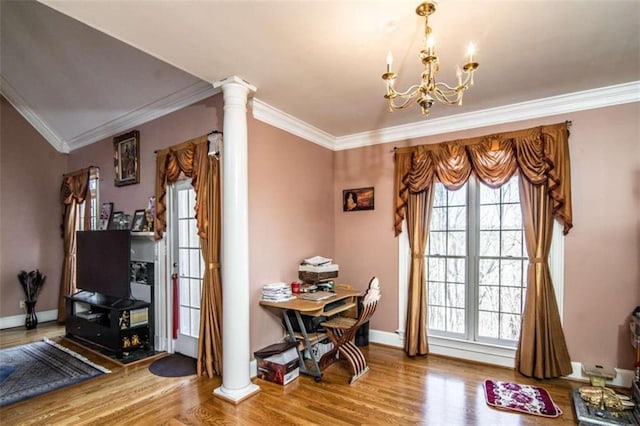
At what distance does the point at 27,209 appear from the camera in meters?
5.18

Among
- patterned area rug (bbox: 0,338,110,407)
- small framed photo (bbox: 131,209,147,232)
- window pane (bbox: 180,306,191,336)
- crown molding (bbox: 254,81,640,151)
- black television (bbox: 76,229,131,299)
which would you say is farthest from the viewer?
small framed photo (bbox: 131,209,147,232)

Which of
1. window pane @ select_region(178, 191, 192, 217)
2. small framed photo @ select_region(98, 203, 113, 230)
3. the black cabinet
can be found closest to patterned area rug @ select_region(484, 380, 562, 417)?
window pane @ select_region(178, 191, 192, 217)

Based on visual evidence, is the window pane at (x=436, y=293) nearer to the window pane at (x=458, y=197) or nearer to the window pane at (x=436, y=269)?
the window pane at (x=436, y=269)

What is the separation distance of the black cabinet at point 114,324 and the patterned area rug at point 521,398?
3651mm

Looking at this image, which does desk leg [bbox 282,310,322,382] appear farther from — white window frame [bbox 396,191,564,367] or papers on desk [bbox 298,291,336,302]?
white window frame [bbox 396,191,564,367]

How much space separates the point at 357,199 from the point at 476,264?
1648mm

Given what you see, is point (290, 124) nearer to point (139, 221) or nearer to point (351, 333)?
point (139, 221)

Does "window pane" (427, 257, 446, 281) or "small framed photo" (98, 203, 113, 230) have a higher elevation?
"small framed photo" (98, 203, 113, 230)

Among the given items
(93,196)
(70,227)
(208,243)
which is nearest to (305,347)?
(208,243)

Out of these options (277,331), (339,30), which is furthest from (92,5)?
(277,331)

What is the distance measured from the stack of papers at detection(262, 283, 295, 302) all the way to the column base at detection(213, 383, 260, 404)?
0.79m

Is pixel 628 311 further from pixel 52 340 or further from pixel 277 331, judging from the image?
pixel 52 340

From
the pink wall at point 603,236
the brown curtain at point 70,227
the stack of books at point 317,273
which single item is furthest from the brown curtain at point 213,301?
the pink wall at point 603,236

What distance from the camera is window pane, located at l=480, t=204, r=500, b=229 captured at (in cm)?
360
